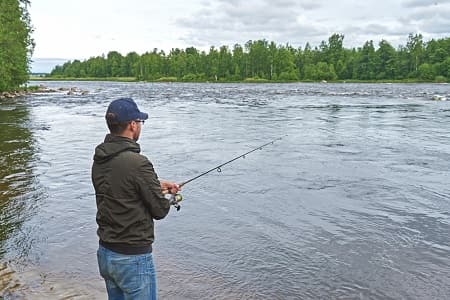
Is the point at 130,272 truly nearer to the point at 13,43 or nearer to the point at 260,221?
the point at 260,221

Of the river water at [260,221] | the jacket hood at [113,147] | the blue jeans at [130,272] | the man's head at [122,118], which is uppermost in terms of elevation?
the man's head at [122,118]

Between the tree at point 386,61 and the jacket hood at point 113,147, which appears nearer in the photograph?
the jacket hood at point 113,147

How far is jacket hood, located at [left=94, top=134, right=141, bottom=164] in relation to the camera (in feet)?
11.8

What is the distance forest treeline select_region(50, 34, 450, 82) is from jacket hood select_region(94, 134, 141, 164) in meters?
115

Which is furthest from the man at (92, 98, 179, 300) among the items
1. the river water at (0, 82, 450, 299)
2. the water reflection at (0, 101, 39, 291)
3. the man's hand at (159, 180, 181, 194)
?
the water reflection at (0, 101, 39, 291)

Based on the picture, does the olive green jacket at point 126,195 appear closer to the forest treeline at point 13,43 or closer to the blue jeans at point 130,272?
the blue jeans at point 130,272

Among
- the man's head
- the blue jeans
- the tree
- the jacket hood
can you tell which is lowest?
the blue jeans

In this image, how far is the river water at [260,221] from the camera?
6441 mm

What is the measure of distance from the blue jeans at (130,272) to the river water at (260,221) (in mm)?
2288

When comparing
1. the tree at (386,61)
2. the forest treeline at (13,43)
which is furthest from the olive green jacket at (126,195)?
the tree at (386,61)

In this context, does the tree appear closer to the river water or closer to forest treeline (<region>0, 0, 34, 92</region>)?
forest treeline (<region>0, 0, 34, 92</region>)

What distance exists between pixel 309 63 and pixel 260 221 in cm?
14364

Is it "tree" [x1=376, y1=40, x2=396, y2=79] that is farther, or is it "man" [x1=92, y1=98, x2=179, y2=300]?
"tree" [x1=376, y1=40, x2=396, y2=79]

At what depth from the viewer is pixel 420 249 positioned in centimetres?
774
